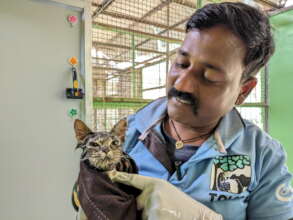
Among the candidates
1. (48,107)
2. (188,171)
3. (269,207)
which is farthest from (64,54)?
(269,207)

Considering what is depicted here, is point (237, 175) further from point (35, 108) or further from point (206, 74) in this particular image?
point (35, 108)

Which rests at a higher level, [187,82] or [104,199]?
[187,82]

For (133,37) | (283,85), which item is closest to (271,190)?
(283,85)

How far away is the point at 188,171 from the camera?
0.53 metres

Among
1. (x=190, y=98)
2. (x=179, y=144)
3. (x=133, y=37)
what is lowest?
(x=179, y=144)

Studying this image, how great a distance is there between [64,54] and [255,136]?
1.00m

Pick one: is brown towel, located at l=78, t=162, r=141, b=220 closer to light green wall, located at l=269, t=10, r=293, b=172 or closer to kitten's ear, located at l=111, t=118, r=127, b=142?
kitten's ear, located at l=111, t=118, r=127, b=142

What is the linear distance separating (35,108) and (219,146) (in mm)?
942

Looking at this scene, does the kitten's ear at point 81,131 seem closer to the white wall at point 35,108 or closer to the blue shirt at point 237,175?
the blue shirt at point 237,175

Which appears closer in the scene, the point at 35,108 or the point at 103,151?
the point at 103,151

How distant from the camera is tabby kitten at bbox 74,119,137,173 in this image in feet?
1.76

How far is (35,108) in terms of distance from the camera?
3.37 ft

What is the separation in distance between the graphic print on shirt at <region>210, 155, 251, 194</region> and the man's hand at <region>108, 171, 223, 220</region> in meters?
0.08

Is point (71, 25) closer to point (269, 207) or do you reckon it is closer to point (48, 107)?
point (48, 107)
